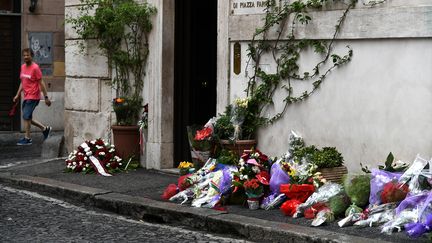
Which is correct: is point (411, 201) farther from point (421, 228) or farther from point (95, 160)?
point (95, 160)

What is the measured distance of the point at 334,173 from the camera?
324 inches

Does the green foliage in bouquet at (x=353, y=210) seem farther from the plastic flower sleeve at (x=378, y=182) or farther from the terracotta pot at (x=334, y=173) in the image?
the terracotta pot at (x=334, y=173)

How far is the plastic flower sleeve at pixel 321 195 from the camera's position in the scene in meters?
7.59

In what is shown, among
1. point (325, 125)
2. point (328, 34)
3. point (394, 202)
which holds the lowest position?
point (394, 202)

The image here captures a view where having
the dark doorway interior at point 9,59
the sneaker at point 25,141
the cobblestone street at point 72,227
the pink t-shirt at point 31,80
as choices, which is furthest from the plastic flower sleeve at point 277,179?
the dark doorway interior at point 9,59

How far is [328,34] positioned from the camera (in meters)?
8.62

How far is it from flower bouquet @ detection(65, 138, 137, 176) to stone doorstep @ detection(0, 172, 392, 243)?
71 centimetres

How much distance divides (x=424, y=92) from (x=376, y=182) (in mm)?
1049

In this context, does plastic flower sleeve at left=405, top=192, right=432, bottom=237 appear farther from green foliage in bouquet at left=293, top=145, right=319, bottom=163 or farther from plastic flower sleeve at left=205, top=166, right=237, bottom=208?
plastic flower sleeve at left=205, top=166, right=237, bottom=208

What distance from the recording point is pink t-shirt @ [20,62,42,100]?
1473 cm

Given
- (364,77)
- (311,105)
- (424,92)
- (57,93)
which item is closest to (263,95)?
(311,105)

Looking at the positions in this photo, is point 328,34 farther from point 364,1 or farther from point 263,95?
point 263,95

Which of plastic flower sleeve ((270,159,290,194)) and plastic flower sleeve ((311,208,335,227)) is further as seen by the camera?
plastic flower sleeve ((270,159,290,194))

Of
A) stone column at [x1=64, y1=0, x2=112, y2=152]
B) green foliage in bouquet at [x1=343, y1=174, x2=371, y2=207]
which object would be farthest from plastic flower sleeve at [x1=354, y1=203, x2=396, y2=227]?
stone column at [x1=64, y1=0, x2=112, y2=152]
